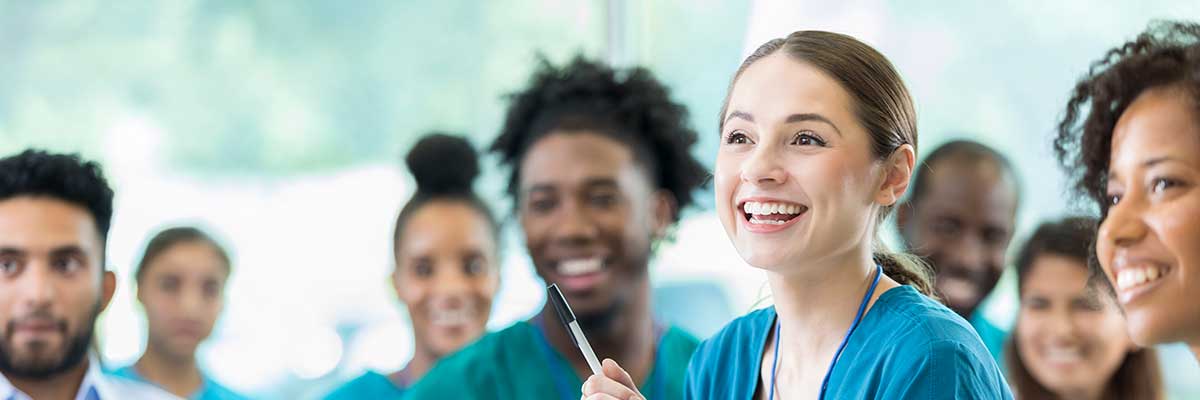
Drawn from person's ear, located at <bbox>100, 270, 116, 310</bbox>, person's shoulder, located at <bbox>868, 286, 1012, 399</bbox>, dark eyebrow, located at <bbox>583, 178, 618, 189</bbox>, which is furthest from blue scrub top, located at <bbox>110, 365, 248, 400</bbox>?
person's shoulder, located at <bbox>868, 286, 1012, 399</bbox>

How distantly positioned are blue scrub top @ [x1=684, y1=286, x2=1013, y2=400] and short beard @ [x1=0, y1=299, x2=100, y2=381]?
1075 millimetres

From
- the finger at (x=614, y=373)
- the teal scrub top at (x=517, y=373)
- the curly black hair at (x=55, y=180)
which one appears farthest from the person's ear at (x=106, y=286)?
the finger at (x=614, y=373)

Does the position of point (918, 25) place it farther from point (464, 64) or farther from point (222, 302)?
point (222, 302)

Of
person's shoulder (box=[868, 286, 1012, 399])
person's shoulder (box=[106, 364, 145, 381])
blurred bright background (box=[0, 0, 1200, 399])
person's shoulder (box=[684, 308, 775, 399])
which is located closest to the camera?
person's shoulder (box=[868, 286, 1012, 399])

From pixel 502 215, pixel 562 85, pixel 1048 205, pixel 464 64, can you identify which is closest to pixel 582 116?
pixel 562 85

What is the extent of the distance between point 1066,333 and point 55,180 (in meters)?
1.71

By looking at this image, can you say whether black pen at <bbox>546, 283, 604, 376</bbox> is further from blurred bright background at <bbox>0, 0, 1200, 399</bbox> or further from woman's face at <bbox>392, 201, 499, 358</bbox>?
blurred bright background at <bbox>0, 0, 1200, 399</bbox>

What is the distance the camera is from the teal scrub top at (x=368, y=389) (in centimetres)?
264

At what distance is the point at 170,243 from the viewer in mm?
2723

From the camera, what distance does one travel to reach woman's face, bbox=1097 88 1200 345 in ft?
4.18

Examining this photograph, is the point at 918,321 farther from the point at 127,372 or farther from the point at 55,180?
the point at 127,372

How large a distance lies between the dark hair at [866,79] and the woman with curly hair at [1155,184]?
0.68ft

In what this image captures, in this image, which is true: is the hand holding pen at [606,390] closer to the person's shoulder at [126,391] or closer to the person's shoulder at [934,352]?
the person's shoulder at [934,352]

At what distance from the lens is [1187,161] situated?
1.28m
